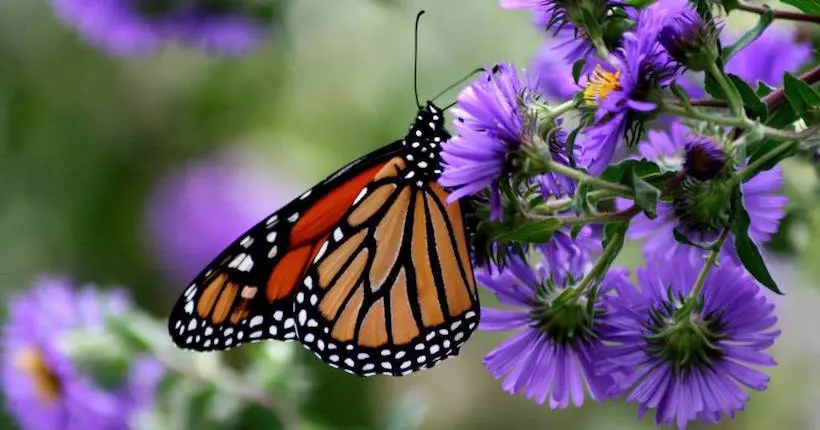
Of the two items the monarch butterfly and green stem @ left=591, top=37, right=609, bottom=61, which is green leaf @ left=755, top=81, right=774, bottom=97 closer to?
green stem @ left=591, top=37, right=609, bottom=61

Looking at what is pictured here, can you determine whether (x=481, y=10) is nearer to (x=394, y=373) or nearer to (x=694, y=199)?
(x=394, y=373)

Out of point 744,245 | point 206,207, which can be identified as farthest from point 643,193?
point 206,207

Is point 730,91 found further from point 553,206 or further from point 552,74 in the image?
point 552,74

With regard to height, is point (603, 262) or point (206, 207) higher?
point (206, 207)

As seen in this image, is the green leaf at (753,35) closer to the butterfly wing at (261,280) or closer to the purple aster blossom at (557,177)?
the purple aster blossom at (557,177)

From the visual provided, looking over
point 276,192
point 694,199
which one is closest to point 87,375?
point 694,199

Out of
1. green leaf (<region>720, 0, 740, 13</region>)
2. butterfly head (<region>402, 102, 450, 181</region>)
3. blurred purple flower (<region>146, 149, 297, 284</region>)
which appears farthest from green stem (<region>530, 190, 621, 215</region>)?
blurred purple flower (<region>146, 149, 297, 284</region>)

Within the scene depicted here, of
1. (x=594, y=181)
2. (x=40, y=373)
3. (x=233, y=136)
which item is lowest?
(x=594, y=181)
